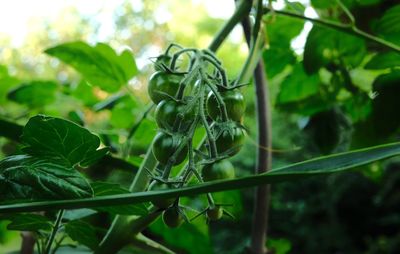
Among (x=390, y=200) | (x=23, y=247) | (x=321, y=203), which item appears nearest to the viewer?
(x=23, y=247)

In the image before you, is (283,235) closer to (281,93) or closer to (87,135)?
(281,93)

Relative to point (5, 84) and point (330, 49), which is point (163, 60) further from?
point (5, 84)

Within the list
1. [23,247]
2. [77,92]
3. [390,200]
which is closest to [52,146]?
[23,247]

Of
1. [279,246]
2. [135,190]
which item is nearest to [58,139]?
[135,190]

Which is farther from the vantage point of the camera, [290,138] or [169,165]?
[290,138]

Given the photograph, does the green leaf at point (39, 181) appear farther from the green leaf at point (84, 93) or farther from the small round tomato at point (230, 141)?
the green leaf at point (84, 93)

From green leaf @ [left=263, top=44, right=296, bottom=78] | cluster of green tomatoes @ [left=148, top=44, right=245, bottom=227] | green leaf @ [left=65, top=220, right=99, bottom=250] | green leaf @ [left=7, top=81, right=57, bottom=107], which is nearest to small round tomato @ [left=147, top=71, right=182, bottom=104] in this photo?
cluster of green tomatoes @ [left=148, top=44, right=245, bottom=227]
